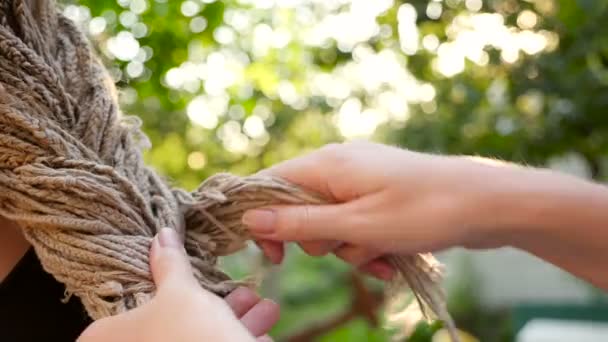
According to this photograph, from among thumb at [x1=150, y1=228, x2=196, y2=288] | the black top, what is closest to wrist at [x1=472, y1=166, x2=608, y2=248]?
thumb at [x1=150, y1=228, x2=196, y2=288]

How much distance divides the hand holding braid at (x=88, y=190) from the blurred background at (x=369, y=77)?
0.31 m

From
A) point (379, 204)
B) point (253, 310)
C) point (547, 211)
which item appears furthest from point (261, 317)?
point (547, 211)

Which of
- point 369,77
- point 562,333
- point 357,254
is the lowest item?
point 562,333

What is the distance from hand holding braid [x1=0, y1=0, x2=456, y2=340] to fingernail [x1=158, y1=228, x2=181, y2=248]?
11mm

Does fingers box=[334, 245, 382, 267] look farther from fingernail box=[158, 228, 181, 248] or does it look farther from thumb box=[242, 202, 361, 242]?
fingernail box=[158, 228, 181, 248]

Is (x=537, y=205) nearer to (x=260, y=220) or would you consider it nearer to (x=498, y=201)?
(x=498, y=201)

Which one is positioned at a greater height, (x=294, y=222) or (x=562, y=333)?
(x=294, y=222)

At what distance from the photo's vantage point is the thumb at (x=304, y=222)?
0.60m

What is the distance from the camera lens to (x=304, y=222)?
2.01 ft

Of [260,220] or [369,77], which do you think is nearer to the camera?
[260,220]

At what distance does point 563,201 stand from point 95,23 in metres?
0.65

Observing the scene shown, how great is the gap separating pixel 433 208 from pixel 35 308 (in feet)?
1.10

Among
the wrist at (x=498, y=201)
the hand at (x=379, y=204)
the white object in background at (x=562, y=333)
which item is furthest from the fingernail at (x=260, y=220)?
the white object in background at (x=562, y=333)

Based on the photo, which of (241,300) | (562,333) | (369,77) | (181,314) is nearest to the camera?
(181,314)
